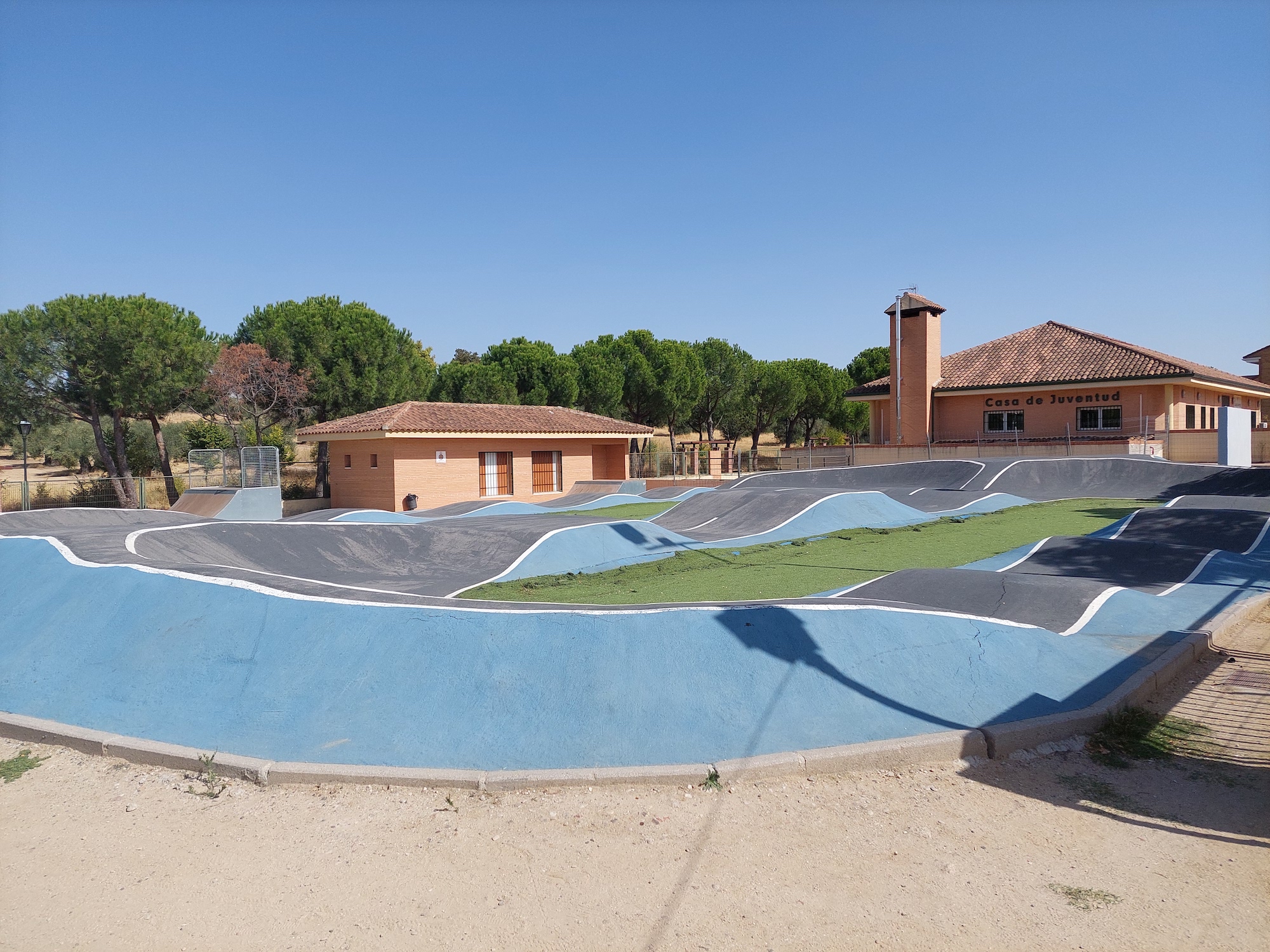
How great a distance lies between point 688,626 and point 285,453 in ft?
121

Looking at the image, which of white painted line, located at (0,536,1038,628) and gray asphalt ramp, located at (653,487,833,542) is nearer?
white painted line, located at (0,536,1038,628)

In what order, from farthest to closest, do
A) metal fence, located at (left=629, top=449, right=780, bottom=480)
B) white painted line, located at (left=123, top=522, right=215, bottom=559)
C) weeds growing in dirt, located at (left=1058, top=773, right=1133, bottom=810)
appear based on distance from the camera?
metal fence, located at (left=629, top=449, right=780, bottom=480) → white painted line, located at (left=123, top=522, right=215, bottom=559) → weeds growing in dirt, located at (left=1058, top=773, right=1133, bottom=810)

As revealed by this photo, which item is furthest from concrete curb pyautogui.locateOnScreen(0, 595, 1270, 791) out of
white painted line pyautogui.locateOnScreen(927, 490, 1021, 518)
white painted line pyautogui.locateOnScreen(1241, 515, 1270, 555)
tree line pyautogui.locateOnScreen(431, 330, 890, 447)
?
tree line pyautogui.locateOnScreen(431, 330, 890, 447)

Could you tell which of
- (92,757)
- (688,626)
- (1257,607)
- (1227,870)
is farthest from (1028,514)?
(92,757)

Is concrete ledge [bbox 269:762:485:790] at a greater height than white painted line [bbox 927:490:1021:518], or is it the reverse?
white painted line [bbox 927:490:1021:518]

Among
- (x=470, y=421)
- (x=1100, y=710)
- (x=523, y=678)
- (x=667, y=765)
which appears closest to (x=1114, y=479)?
(x=470, y=421)

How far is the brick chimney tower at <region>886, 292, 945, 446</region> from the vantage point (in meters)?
34.5

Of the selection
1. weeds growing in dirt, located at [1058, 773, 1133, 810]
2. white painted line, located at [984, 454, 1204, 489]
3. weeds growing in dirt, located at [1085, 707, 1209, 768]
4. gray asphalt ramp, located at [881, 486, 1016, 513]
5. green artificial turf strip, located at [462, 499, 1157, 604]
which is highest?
white painted line, located at [984, 454, 1204, 489]

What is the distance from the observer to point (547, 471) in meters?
32.3

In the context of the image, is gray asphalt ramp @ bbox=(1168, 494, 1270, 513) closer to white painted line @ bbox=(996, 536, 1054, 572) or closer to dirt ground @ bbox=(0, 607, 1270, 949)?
white painted line @ bbox=(996, 536, 1054, 572)

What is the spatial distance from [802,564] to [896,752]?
27.9 feet

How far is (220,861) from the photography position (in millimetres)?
4516

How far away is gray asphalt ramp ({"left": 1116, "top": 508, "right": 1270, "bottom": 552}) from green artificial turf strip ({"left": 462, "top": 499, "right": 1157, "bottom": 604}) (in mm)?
1616

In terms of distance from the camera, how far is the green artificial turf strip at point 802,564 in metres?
11.5
